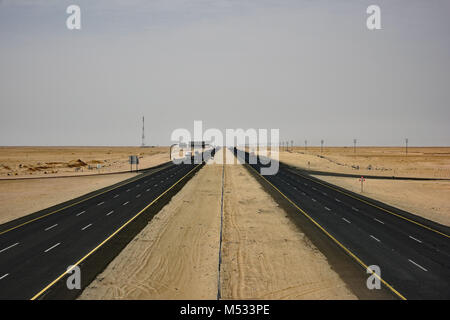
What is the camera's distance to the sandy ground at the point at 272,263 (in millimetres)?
12914

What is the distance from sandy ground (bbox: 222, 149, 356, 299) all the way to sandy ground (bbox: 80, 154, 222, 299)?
0.99 meters

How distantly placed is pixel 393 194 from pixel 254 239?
25.8 m

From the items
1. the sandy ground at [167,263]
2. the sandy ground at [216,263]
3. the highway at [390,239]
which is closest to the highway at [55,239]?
the sandy ground at [167,263]

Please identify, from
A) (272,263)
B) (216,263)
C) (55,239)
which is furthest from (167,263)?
(55,239)

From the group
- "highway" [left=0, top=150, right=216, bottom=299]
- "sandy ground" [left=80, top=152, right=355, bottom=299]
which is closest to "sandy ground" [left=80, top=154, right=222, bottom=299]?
"sandy ground" [left=80, top=152, right=355, bottom=299]

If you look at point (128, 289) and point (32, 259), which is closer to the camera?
point (128, 289)

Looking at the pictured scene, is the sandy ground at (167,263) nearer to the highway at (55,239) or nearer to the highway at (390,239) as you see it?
the highway at (55,239)

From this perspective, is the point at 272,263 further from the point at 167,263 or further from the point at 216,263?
the point at 167,263

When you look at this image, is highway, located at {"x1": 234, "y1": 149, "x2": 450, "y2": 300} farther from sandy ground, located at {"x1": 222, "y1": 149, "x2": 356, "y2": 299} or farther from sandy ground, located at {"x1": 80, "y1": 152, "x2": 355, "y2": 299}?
sandy ground, located at {"x1": 80, "y1": 152, "x2": 355, "y2": 299}

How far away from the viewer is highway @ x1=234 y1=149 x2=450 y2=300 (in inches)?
540

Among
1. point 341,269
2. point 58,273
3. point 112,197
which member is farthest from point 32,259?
point 112,197

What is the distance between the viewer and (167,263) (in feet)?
52.1
